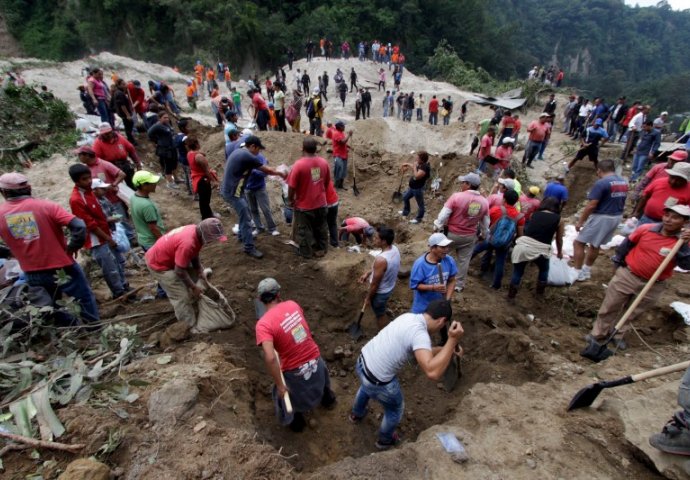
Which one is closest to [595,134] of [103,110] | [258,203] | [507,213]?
[507,213]

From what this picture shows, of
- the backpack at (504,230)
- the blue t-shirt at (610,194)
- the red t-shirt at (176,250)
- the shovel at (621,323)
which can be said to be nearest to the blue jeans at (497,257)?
the backpack at (504,230)

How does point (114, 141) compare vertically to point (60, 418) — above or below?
above

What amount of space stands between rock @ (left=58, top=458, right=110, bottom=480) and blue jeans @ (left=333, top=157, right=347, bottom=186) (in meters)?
8.69

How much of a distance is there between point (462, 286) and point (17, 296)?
5617mm

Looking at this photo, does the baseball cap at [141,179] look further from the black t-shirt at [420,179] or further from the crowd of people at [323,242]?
the black t-shirt at [420,179]

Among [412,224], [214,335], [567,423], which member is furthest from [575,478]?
[412,224]

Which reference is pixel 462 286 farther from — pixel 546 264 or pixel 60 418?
pixel 60 418

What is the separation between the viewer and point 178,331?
402 cm

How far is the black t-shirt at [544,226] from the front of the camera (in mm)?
5164

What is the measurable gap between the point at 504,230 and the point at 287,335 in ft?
12.6

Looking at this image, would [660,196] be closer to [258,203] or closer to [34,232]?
[258,203]

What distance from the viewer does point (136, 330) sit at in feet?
13.3

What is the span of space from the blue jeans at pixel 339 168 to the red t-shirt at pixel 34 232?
7188mm

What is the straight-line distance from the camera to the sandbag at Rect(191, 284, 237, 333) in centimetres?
414
